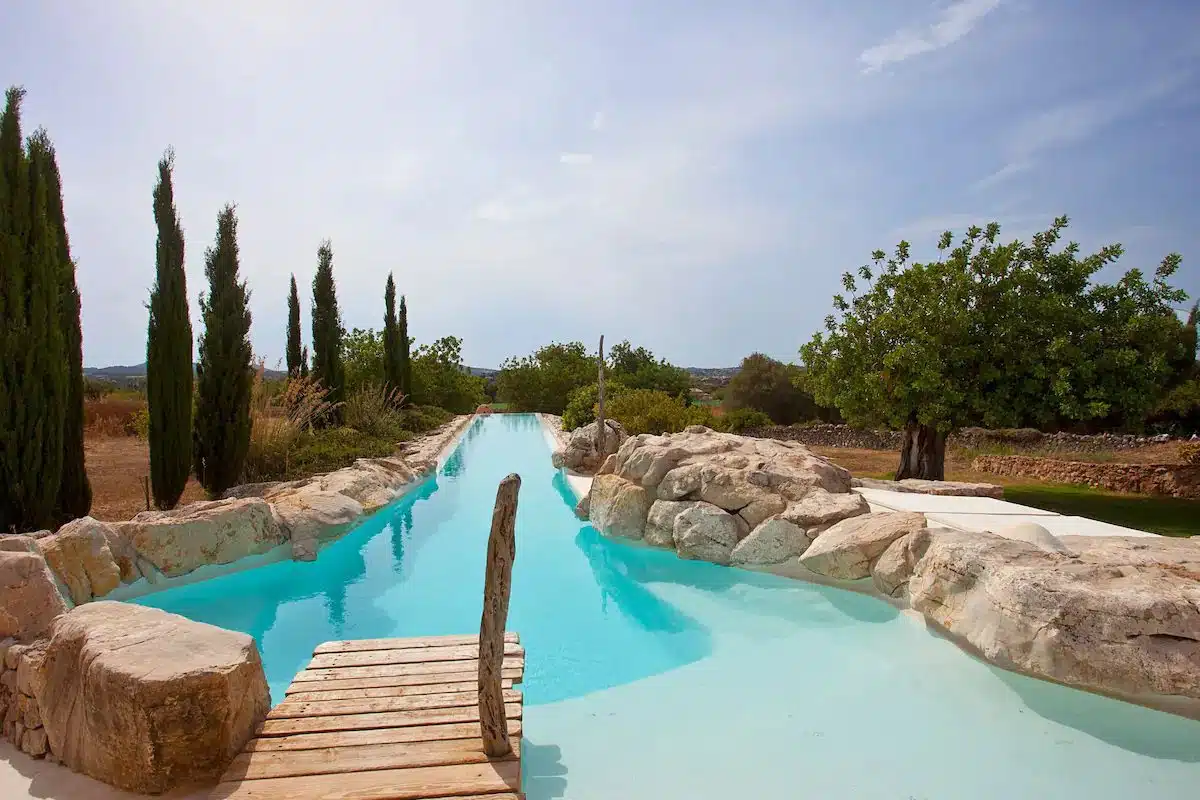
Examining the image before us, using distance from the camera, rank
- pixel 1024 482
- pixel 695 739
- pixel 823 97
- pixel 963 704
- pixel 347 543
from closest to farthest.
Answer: pixel 695 739
pixel 963 704
pixel 347 543
pixel 823 97
pixel 1024 482

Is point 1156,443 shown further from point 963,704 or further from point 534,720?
point 534,720

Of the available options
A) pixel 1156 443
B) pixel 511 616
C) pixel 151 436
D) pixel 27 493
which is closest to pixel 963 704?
pixel 511 616

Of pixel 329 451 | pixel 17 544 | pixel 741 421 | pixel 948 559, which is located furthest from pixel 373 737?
pixel 741 421

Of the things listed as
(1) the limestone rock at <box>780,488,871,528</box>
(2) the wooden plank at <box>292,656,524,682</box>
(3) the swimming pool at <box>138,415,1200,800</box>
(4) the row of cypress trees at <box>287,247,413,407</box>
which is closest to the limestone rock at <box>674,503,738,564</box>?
(3) the swimming pool at <box>138,415,1200,800</box>

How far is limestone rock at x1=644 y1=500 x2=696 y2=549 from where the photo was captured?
21.5 ft

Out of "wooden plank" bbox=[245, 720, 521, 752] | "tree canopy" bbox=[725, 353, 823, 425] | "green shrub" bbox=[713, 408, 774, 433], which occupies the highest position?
"tree canopy" bbox=[725, 353, 823, 425]

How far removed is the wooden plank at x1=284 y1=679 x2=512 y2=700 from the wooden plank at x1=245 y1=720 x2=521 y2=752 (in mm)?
264

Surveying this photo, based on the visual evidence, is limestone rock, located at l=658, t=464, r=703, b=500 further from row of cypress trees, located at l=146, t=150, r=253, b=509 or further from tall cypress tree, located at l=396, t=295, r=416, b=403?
tall cypress tree, located at l=396, t=295, r=416, b=403

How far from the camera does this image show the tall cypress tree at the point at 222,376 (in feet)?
25.2

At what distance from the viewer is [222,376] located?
7836 millimetres

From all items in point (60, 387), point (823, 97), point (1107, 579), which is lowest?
point (1107, 579)

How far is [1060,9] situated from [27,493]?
10894 mm

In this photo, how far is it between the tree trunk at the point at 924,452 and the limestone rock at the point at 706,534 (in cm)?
419

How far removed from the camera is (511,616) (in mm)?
4906
